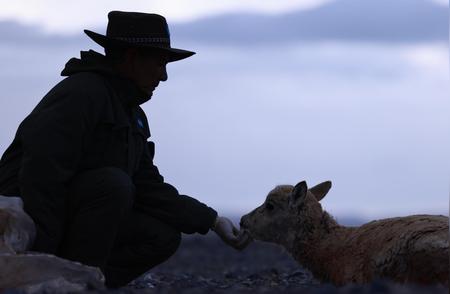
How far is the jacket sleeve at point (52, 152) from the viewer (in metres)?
8.34

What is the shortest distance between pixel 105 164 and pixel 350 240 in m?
2.66

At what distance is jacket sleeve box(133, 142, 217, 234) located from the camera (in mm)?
9758

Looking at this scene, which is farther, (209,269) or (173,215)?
(209,269)

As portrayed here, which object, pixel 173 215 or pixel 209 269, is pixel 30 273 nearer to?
pixel 173 215

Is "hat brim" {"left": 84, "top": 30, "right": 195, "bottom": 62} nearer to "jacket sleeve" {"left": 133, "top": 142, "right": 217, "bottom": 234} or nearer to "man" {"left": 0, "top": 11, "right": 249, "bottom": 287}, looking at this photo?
"man" {"left": 0, "top": 11, "right": 249, "bottom": 287}

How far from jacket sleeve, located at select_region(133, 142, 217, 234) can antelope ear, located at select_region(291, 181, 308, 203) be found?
1.28 metres

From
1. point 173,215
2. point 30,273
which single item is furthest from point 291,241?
point 30,273

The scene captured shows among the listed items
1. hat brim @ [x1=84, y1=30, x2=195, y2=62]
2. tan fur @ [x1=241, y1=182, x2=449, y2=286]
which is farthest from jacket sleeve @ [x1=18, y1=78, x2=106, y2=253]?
tan fur @ [x1=241, y1=182, x2=449, y2=286]

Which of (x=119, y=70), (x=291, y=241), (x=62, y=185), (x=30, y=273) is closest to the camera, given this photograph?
(x=30, y=273)

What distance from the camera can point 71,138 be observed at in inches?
332

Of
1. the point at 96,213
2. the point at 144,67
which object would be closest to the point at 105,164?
the point at 96,213

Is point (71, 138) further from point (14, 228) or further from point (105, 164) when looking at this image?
point (14, 228)

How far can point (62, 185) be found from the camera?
8445 millimetres

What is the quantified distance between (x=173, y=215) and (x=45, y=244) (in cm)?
161
